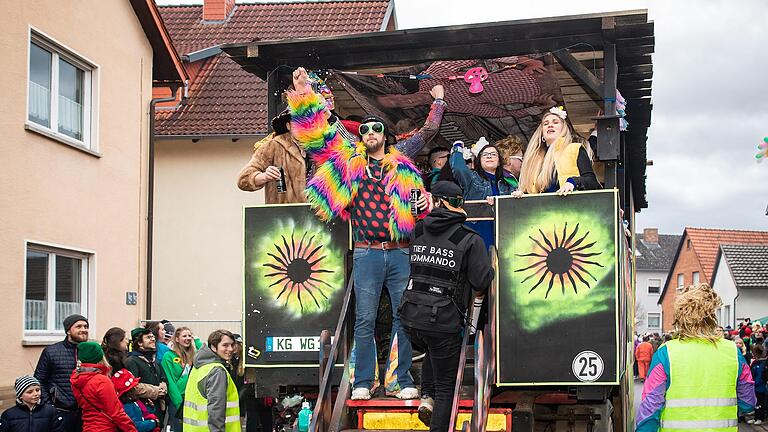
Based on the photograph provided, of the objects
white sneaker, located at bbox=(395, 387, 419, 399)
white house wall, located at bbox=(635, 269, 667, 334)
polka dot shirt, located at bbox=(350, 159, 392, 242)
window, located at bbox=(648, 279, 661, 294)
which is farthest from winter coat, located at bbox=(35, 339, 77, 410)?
window, located at bbox=(648, 279, 661, 294)

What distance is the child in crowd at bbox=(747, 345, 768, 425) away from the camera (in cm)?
1972

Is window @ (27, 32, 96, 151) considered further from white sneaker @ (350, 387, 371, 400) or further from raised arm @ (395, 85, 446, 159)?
white sneaker @ (350, 387, 371, 400)

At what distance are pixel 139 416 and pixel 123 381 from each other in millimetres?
351

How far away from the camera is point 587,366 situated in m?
7.83

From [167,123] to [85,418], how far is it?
15.4 m

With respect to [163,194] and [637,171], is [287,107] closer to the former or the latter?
[637,171]

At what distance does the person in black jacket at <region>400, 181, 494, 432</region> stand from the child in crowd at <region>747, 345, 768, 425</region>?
14093mm

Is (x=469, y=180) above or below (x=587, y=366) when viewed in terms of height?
above

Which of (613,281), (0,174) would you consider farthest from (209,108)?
(613,281)

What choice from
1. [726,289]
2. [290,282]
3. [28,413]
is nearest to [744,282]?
[726,289]

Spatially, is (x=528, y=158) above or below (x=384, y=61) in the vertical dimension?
below

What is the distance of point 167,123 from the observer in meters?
23.7

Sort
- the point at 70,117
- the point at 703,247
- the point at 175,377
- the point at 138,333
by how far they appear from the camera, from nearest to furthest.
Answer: the point at 138,333 → the point at 175,377 → the point at 70,117 → the point at 703,247

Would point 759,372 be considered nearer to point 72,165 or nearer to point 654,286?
point 72,165
